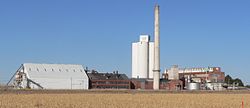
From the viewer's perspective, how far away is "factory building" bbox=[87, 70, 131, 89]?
6206 inches

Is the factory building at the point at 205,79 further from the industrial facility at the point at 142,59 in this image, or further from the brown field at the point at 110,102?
the brown field at the point at 110,102

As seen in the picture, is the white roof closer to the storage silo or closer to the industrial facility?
the industrial facility

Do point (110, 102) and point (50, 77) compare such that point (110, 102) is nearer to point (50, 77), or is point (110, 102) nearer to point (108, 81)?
point (50, 77)

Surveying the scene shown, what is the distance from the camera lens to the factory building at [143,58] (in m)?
171

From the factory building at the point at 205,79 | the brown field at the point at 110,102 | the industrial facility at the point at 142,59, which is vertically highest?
the industrial facility at the point at 142,59

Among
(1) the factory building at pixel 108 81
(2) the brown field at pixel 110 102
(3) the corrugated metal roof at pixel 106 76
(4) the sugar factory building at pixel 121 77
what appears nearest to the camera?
(2) the brown field at pixel 110 102

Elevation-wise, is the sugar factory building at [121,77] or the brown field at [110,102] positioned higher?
the sugar factory building at [121,77]

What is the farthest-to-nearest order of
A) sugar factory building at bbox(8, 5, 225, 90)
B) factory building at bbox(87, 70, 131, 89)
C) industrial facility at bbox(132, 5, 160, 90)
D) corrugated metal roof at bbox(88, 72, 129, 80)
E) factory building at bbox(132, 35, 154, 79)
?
factory building at bbox(132, 35, 154, 79), industrial facility at bbox(132, 5, 160, 90), corrugated metal roof at bbox(88, 72, 129, 80), factory building at bbox(87, 70, 131, 89), sugar factory building at bbox(8, 5, 225, 90)

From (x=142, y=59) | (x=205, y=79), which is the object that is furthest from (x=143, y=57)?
(x=205, y=79)

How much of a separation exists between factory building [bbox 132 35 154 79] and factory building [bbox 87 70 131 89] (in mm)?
7855

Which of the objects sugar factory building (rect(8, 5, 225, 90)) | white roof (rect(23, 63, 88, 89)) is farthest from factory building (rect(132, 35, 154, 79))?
white roof (rect(23, 63, 88, 89))

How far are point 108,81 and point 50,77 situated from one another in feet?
76.5

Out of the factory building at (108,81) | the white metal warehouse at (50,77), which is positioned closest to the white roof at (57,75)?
the white metal warehouse at (50,77)

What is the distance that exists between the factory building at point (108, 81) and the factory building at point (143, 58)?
7.86m
